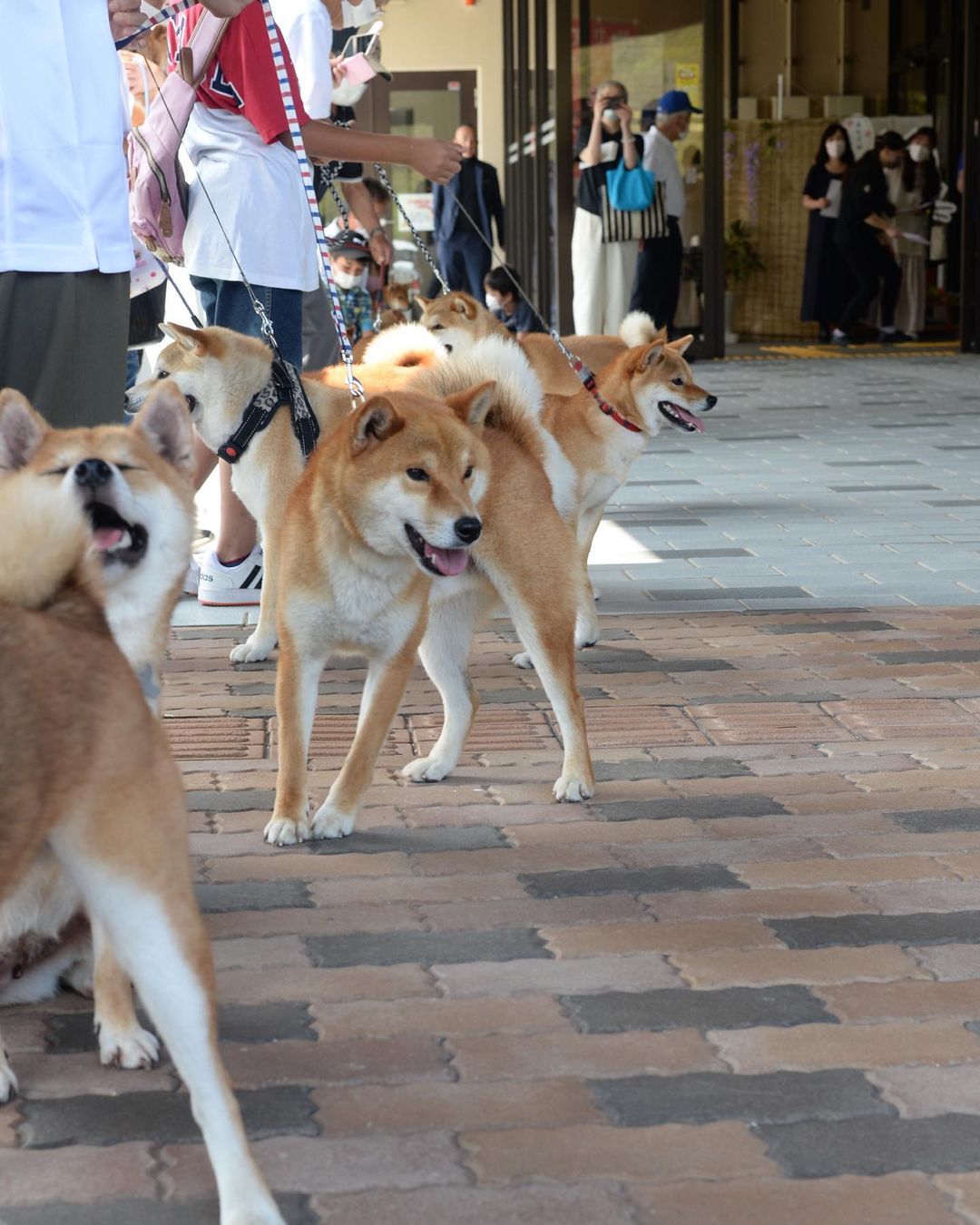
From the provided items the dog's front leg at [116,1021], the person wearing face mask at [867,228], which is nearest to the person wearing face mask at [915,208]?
the person wearing face mask at [867,228]

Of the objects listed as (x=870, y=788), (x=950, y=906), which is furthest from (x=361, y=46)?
(x=950, y=906)

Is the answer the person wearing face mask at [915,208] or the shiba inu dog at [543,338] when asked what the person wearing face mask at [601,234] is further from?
the shiba inu dog at [543,338]

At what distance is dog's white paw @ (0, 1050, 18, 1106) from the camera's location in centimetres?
250

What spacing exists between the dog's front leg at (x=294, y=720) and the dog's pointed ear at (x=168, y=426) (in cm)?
88

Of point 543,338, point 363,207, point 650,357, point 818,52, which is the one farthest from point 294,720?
point 818,52

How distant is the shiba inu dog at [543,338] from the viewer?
29.8ft

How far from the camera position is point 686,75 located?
58.3ft

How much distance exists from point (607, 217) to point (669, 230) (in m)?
0.67

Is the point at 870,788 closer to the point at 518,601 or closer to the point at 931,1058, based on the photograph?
the point at 518,601

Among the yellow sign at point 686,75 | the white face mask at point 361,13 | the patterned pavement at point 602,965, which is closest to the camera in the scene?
the patterned pavement at point 602,965

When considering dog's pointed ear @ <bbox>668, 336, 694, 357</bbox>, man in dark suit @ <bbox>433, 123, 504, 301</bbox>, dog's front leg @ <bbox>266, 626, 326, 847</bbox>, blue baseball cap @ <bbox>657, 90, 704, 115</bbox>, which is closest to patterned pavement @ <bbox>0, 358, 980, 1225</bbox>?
dog's front leg @ <bbox>266, 626, 326, 847</bbox>

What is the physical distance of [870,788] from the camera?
161 inches

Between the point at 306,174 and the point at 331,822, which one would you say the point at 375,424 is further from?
the point at 306,174

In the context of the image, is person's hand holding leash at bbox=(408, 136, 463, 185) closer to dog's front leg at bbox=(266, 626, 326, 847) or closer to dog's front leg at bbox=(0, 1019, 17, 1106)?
dog's front leg at bbox=(266, 626, 326, 847)
